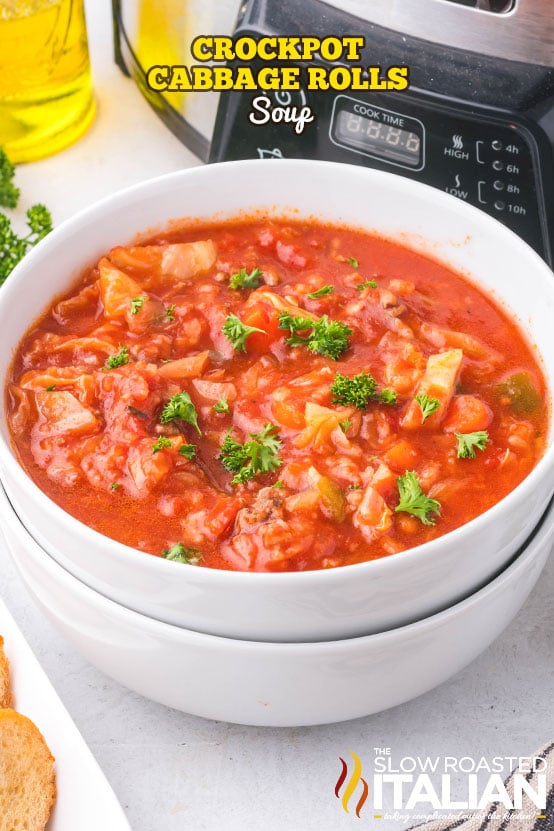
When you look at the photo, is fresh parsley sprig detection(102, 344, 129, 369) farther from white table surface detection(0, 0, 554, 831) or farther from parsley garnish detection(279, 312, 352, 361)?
white table surface detection(0, 0, 554, 831)

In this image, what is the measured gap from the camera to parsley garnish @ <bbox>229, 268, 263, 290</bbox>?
3723mm

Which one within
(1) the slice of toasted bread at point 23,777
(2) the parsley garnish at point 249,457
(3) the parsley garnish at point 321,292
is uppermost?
(3) the parsley garnish at point 321,292

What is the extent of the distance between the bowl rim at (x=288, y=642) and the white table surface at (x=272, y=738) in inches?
22.1

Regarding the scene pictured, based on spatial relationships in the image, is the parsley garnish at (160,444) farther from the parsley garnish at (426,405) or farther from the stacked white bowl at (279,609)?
the parsley garnish at (426,405)

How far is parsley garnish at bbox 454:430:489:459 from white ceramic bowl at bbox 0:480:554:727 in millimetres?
293

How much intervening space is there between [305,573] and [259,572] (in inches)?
12.6

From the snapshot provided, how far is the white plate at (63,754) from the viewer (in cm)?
280

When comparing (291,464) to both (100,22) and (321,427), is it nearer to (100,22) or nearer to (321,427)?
(321,427)

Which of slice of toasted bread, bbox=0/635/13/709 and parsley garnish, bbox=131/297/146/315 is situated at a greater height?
parsley garnish, bbox=131/297/146/315

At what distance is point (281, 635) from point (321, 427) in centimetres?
73

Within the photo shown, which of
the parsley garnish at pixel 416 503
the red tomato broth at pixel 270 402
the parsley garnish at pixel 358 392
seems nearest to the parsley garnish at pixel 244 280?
the red tomato broth at pixel 270 402

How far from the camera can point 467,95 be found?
362 cm

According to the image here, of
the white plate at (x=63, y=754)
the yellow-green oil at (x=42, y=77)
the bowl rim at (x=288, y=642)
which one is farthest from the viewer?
the yellow-green oil at (x=42, y=77)

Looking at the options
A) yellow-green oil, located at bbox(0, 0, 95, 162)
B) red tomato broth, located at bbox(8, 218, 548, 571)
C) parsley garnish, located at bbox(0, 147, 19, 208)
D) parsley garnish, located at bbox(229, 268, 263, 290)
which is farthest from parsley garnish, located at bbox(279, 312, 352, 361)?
yellow-green oil, located at bbox(0, 0, 95, 162)
